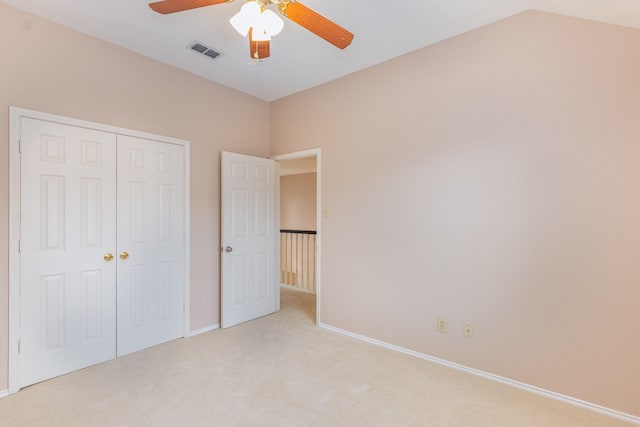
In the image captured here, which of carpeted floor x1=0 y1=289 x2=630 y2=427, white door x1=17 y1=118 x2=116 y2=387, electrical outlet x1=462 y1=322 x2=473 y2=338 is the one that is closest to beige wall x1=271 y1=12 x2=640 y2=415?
electrical outlet x1=462 y1=322 x2=473 y2=338

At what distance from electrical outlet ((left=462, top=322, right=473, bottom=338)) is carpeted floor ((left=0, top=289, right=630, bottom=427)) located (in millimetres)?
317

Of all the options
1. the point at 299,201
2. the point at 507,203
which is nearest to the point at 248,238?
the point at 507,203

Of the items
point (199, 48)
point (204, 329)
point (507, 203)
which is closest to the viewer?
point (507, 203)

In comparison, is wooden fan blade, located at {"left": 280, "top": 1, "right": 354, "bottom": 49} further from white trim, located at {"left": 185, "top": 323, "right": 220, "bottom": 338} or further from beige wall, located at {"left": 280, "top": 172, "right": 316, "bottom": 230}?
beige wall, located at {"left": 280, "top": 172, "right": 316, "bottom": 230}

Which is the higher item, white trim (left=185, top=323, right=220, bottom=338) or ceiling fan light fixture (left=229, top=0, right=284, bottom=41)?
ceiling fan light fixture (left=229, top=0, right=284, bottom=41)

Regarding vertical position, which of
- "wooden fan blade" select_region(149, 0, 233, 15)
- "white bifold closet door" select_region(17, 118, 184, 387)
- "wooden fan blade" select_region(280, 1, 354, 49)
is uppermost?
"wooden fan blade" select_region(149, 0, 233, 15)

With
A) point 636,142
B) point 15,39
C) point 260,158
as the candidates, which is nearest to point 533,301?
point 636,142

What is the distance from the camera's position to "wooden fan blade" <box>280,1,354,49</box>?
159 centimetres

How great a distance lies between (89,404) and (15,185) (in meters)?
1.68

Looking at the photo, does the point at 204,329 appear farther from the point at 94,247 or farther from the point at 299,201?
the point at 299,201

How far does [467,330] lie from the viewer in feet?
8.30

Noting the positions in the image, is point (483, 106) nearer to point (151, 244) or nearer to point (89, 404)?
point (151, 244)

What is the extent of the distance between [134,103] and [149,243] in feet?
4.46

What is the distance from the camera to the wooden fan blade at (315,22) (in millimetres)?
1592
